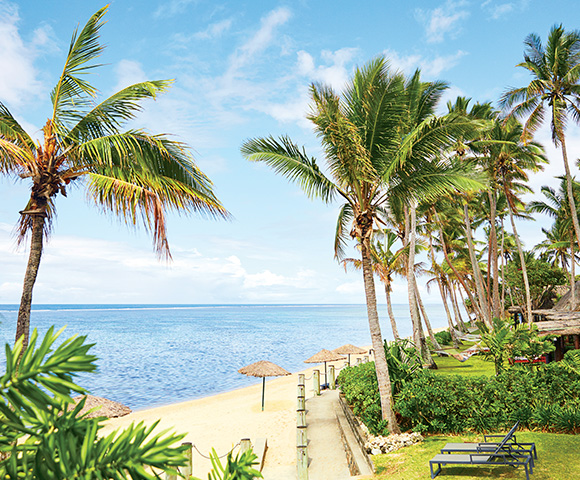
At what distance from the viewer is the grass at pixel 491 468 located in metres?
7.45

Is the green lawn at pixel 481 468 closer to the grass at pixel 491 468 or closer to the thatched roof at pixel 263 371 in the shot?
the grass at pixel 491 468

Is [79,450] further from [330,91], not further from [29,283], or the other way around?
[330,91]

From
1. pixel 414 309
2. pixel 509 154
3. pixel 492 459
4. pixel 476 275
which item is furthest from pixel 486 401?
Result: pixel 509 154

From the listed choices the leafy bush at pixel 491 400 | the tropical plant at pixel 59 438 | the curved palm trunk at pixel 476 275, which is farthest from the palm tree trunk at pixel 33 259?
the curved palm trunk at pixel 476 275

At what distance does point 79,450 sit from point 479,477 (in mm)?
8536

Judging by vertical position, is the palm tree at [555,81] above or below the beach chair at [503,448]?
above

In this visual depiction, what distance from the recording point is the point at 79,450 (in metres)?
1.00

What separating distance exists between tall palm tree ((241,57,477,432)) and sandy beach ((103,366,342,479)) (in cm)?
449

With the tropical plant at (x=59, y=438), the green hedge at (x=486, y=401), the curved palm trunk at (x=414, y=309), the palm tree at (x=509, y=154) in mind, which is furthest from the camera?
the palm tree at (x=509, y=154)

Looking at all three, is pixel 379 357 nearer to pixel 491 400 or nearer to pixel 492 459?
pixel 491 400

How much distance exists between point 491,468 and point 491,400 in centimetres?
273

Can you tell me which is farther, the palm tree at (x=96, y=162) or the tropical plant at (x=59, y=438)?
the palm tree at (x=96, y=162)

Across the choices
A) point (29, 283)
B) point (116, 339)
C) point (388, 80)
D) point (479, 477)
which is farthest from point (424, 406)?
point (116, 339)

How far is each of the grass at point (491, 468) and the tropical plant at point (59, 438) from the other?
8311 mm
